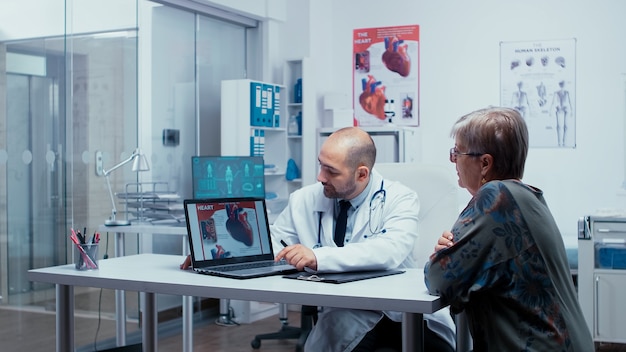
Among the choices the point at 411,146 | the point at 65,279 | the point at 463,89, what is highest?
the point at 463,89

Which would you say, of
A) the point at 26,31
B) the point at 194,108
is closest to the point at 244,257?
the point at 26,31

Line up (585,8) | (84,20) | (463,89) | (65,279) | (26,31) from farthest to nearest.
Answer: (463,89) → (585,8) → (84,20) → (26,31) → (65,279)

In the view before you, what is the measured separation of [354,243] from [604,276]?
7.89 feet

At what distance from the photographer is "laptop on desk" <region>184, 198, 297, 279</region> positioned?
7.62 ft

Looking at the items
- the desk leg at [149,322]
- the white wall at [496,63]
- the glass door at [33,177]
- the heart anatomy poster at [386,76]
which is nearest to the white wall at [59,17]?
the glass door at [33,177]

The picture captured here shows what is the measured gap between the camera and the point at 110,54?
475 centimetres

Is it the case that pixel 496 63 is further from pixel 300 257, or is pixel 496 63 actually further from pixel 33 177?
pixel 300 257

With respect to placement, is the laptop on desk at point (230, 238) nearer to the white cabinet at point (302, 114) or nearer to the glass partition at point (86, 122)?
the glass partition at point (86, 122)

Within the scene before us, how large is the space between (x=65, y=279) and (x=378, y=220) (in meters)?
1.01

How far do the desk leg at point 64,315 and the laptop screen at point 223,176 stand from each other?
5.64 ft

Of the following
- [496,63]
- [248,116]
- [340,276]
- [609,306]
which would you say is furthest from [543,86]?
[340,276]

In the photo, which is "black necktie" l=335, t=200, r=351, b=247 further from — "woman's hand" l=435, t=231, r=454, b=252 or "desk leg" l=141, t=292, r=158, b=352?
"woman's hand" l=435, t=231, r=454, b=252

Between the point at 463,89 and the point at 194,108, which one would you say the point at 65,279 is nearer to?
the point at 194,108

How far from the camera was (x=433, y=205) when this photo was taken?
2893mm
